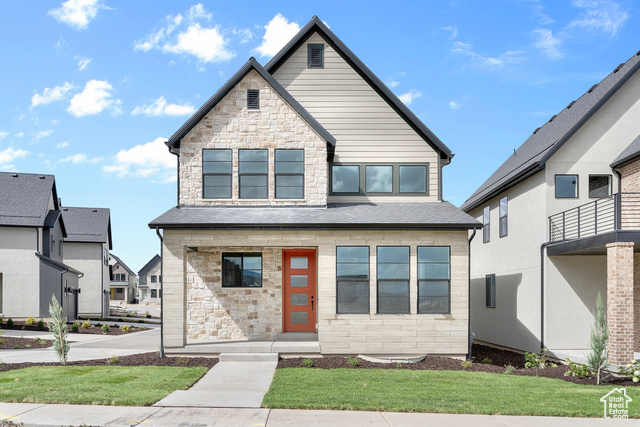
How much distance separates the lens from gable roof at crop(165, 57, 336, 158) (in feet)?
56.5

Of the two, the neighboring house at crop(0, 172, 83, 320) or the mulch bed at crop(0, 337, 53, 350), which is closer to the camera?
the mulch bed at crop(0, 337, 53, 350)

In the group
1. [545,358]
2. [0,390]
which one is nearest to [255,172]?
[0,390]

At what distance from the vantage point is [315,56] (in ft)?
63.0

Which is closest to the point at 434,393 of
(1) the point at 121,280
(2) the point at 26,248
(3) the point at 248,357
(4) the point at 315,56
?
(3) the point at 248,357

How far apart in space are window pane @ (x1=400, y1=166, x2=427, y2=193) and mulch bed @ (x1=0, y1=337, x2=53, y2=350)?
14.2m

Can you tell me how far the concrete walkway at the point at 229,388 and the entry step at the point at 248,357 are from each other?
0.29 meters

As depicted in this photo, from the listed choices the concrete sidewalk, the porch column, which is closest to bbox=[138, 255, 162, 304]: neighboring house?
the porch column

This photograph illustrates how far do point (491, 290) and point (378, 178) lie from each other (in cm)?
860

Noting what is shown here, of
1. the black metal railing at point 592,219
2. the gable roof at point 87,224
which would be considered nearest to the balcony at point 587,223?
the black metal railing at point 592,219

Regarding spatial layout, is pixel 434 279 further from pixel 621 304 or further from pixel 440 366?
pixel 621 304

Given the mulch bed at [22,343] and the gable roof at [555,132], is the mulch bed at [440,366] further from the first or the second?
the mulch bed at [22,343]

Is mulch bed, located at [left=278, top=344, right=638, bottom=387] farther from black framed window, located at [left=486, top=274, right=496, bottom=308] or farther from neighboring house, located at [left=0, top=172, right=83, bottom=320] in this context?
neighboring house, located at [left=0, top=172, right=83, bottom=320]

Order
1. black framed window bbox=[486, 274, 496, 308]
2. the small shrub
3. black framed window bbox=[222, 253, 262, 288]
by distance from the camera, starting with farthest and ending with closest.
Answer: black framed window bbox=[486, 274, 496, 308]
black framed window bbox=[222, 253, 262, 288]
the small shrub

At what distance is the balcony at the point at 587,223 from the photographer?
16922 millimetres
